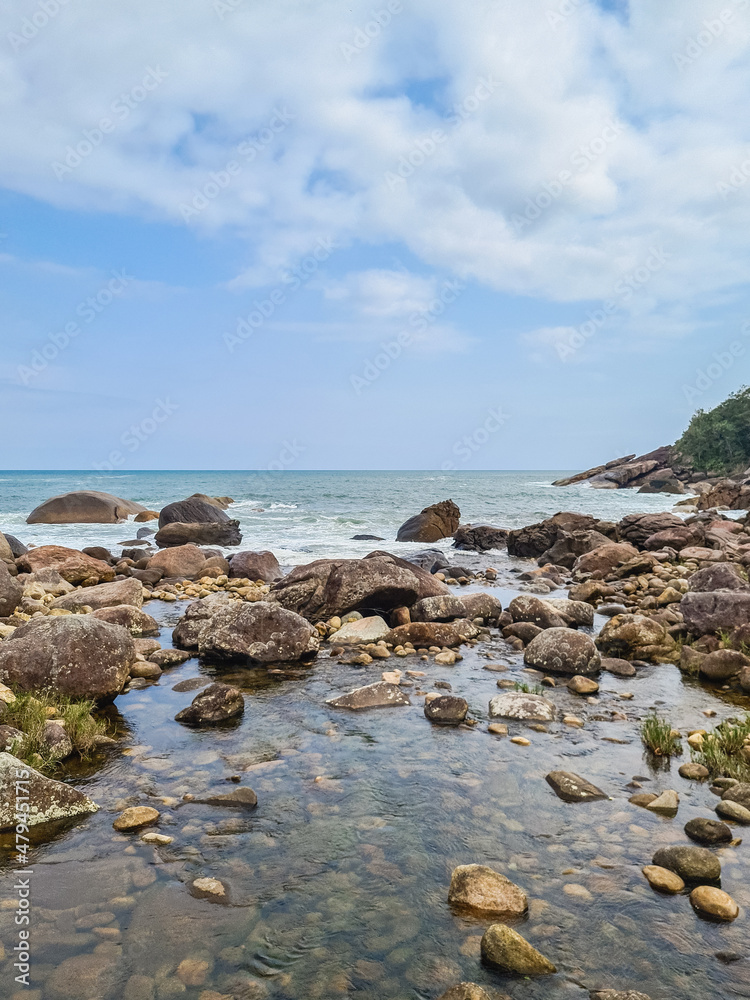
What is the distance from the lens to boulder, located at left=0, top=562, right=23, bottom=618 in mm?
11648

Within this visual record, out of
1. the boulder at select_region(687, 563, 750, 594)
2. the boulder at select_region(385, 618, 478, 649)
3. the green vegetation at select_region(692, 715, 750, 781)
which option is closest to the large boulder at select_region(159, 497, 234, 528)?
the boulder at select_region(385, 618, 478, 649)

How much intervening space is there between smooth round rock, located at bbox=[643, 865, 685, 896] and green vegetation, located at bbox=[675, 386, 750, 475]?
79.0 m

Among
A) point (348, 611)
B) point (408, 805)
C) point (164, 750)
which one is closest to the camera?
point (408, 805)

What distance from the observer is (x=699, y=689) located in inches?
328

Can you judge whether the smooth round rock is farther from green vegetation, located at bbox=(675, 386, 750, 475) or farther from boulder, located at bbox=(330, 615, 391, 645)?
green vegetation, located at bbox=(675, 386, 750, 475)

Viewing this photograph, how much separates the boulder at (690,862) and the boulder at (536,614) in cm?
728

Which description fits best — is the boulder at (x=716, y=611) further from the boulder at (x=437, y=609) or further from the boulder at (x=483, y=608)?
the boulder at (x=437, y=609)

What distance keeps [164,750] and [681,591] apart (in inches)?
452

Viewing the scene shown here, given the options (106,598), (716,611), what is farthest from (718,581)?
(106,598)

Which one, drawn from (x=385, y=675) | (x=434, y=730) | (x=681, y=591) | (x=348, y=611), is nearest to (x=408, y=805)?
(x=434, y=730)

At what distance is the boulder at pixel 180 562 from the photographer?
18.1m

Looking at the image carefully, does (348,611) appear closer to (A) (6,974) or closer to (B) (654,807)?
(B) (654,807)

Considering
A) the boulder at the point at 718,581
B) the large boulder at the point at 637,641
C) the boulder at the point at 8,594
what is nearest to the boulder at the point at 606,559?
the boulder at the point at 718,581

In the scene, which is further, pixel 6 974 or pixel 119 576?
pixel 119 576
